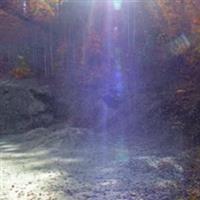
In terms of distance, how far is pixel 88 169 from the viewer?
12.6 meters

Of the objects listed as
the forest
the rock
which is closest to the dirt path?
the forest

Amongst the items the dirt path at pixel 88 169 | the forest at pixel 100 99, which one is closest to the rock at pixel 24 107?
the forest at pixel 100 99

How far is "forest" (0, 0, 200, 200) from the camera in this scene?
11.4 m

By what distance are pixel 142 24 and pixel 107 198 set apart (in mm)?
16222

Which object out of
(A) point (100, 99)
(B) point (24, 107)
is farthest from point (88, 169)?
(B) point (24, 107)

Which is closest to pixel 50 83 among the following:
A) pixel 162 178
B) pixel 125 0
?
pixel 125 0

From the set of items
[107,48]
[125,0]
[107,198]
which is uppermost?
[125,0]

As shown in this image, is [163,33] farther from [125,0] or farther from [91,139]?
[91,139]

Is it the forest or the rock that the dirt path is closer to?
the forest

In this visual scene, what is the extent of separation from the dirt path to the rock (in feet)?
11.4

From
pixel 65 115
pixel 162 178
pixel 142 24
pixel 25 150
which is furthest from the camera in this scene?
pixel 142 24

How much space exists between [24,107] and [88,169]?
10175mm

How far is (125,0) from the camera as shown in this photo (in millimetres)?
26312

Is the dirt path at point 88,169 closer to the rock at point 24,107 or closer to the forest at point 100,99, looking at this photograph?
the forest at point 100,99
